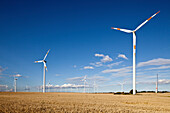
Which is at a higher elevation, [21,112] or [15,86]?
[21,112]

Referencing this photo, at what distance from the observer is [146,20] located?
44438 millimetres

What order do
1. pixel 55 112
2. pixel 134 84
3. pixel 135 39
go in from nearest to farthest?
pixel 55 112 < pixel 134 84 < pixel 135 39

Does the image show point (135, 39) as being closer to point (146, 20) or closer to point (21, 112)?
point (146, 20)

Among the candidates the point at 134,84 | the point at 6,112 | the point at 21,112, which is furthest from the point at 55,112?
the point at 134,84

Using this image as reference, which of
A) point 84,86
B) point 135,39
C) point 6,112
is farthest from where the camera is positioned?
point 84,86

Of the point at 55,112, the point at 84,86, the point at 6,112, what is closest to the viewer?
the point at 6,112

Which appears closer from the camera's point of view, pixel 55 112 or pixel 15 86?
pixel 55 112

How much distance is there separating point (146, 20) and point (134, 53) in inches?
397

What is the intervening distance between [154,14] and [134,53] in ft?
39.0

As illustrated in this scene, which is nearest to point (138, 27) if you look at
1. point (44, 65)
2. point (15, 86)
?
point (44, 65)

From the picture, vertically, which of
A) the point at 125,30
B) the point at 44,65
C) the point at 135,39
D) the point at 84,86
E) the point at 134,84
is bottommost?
the point at 84,86

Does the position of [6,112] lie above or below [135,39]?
below

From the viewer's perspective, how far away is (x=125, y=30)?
1912 inches

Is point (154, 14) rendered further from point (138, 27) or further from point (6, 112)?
point (6, 112)
